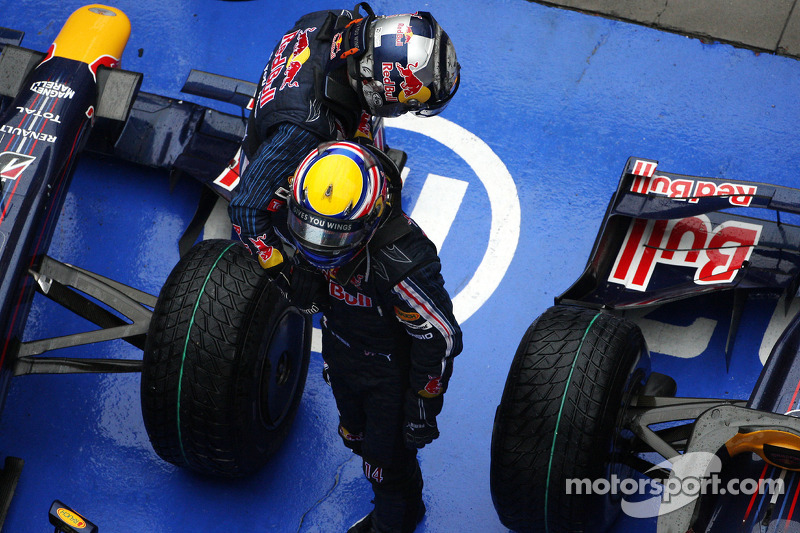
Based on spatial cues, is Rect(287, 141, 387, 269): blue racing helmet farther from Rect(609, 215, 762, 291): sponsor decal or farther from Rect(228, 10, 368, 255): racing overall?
Rect(609, 215, 762, 291): sponsor decal

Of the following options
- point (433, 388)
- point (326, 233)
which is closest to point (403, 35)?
point (326, 233)

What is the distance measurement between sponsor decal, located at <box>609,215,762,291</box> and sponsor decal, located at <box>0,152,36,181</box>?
3.15 meters

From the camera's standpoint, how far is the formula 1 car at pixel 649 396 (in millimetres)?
3023

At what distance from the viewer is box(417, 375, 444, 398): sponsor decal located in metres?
3.47

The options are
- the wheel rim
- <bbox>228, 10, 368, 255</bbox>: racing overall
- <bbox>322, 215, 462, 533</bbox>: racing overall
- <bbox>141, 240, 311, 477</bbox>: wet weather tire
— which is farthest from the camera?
the wheel rim

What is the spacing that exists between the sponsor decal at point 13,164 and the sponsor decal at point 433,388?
2.42 m

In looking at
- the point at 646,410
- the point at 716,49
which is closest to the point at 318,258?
the point at 646,410

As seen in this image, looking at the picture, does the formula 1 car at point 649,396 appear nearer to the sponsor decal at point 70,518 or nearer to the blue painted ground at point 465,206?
the blue painted ground at point 465,206

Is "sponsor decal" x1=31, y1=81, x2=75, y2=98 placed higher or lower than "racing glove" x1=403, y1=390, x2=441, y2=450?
higher

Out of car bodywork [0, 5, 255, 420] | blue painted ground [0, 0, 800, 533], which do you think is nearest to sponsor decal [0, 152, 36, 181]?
car bodywork [0, 5, 255, 420]

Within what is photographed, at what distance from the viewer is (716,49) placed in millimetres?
6023

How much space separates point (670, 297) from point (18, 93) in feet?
12.2

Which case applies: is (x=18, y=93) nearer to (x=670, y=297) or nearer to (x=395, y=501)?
(x=395, y=501)

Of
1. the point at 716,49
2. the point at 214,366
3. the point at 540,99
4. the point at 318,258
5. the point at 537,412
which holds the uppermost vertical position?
the point at 716,49
